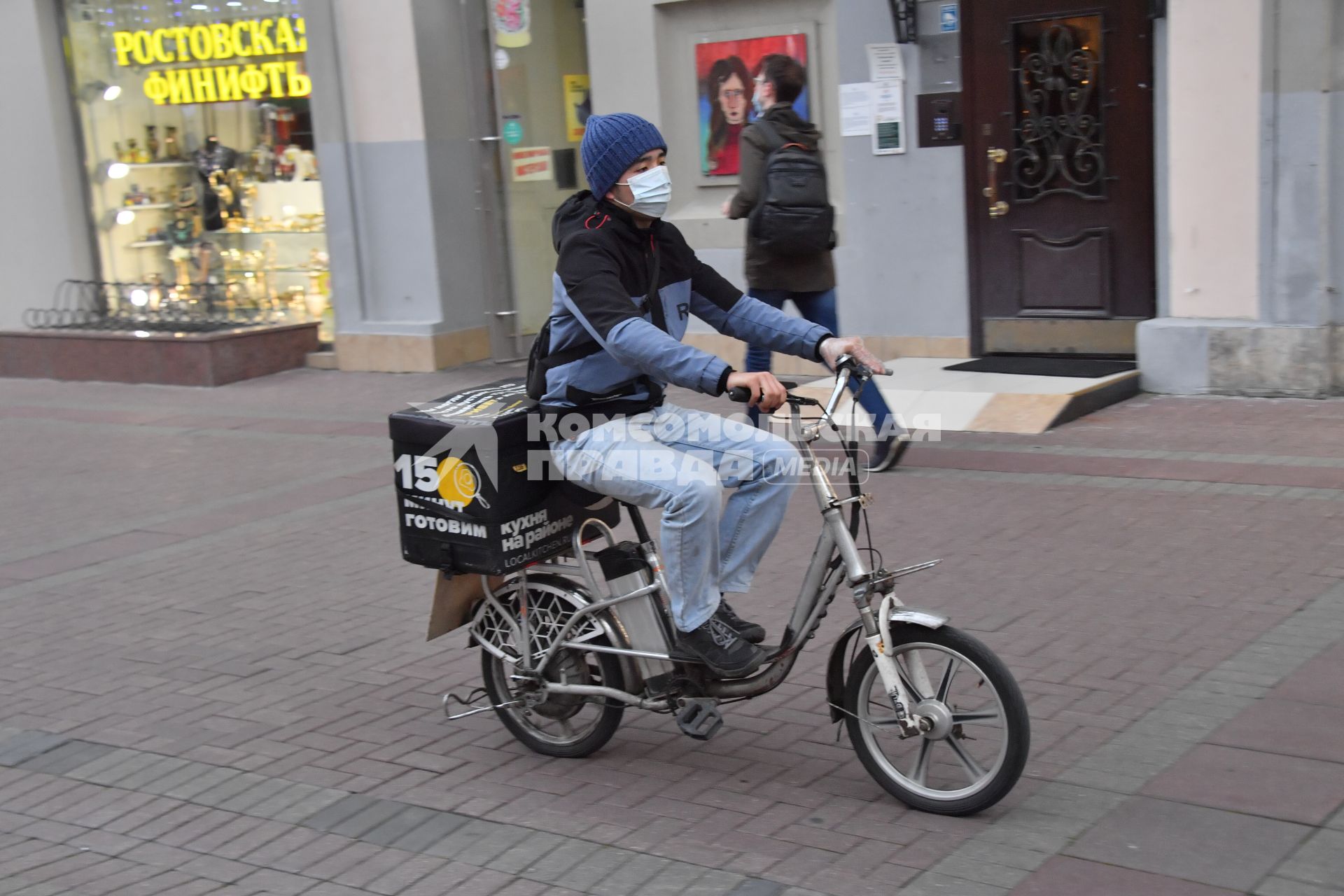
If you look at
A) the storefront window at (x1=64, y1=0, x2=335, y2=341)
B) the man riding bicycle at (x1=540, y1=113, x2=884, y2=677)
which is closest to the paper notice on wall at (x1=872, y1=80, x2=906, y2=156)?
the storefront window at (x1=64, y1=0, x2=335, y2=341)

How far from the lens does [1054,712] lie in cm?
451

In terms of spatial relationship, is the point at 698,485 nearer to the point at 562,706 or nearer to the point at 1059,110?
the point at 562,706

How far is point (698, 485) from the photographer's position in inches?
157

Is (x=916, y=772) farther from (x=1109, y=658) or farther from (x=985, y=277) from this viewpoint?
(x=985, y=277)

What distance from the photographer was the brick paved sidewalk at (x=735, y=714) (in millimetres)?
3740

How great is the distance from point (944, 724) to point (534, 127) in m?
9.48

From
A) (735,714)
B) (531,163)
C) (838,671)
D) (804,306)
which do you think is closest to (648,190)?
(838,671)

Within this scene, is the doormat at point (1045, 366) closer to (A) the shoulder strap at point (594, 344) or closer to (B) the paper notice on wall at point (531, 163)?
(B) the paper notice on wall at point (531, 163)

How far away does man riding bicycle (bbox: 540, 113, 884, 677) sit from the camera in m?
4.02

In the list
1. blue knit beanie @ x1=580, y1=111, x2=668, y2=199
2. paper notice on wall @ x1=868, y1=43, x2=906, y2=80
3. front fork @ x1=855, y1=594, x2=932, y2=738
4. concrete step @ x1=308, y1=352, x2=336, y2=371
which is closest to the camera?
front fork @ x1=855, y1=594, x2=932, y2=738

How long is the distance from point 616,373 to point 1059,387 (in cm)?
515

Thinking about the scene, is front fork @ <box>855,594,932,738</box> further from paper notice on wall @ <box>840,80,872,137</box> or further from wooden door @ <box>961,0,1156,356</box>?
paper notice on wall @ <box>840,80,872,137</box>

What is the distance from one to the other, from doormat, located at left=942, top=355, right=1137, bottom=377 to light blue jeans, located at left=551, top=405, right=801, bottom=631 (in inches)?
218

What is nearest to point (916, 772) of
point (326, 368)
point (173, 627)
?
point (173, 627)
